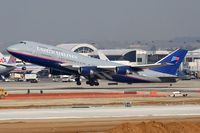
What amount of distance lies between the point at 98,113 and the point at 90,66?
182 feet

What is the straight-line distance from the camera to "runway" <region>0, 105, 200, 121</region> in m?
51.9

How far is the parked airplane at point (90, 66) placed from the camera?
105875 mm

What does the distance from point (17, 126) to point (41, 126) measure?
1.78 metres

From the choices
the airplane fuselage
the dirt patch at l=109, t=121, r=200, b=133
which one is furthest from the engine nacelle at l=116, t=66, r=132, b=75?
the dirt patch at l=109, t=121, r=200, b=133

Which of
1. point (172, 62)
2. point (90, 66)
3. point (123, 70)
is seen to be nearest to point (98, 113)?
point (90, 66)

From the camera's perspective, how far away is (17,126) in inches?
1767

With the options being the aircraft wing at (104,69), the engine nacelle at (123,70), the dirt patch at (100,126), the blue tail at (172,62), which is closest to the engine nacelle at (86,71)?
the aircraft wing at (104,69)

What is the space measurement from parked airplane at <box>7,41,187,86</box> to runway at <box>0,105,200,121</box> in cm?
4779

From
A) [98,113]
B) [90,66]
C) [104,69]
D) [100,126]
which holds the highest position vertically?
[90,66]

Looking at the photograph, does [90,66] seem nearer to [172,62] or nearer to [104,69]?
[104,69]

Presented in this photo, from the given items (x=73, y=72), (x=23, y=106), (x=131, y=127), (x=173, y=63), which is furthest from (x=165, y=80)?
(x=131, y=127)

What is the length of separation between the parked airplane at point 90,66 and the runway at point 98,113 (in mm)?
47791

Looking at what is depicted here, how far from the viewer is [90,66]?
110 m

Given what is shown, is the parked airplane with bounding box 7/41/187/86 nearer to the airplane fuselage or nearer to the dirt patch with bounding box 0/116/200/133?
the airplane fuselage
